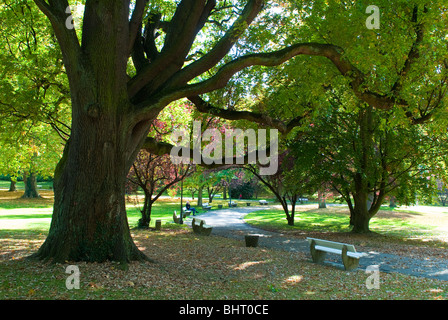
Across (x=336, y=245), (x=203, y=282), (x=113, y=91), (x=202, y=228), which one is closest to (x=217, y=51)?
(x=113, y=91)

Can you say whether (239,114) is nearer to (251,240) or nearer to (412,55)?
(251,240)

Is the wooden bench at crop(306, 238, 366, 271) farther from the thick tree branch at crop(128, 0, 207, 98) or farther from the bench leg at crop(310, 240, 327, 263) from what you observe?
the thick tree branch at crop(128, 0, 207, 98)

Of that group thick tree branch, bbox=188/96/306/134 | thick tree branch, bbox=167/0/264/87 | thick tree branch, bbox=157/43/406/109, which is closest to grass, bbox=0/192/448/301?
thick tree branch, bbox=157/43/406/109

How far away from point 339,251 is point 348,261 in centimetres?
41

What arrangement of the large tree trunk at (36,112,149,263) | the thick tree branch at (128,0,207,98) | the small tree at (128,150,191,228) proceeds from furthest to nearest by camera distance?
the small tree at (128,150,191,228)
the thick tree branch at (128,0,207,98)
the large tree trunk at (36,112,149,263)

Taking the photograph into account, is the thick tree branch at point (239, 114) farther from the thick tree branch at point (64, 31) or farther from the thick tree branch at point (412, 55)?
the thick tree branch at point (64, 31)

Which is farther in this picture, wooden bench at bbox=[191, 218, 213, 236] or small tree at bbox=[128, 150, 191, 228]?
small tree at bbox=[128, 150, 191, 228]

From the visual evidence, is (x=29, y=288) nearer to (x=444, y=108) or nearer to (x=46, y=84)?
(x=46, y=84)

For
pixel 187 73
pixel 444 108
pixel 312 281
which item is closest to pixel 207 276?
pixel 312 281

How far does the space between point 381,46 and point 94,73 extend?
6.61m

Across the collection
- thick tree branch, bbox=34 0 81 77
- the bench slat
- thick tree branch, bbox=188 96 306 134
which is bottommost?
the bench slat

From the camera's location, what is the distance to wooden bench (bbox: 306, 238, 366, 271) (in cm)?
875

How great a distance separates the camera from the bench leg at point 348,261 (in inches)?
344
